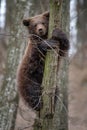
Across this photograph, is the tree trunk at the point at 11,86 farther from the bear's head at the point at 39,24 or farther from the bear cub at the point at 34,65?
the bear cub at the point at 34,65

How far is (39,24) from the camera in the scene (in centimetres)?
911

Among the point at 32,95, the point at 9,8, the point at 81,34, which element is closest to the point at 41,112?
the point at 32,95

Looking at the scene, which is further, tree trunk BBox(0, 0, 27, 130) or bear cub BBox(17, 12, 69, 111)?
tree trunk BBox(0, 0, 27, 130)

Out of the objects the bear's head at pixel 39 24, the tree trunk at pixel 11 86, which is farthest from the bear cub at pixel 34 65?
the tree trunk at pixel 11 86

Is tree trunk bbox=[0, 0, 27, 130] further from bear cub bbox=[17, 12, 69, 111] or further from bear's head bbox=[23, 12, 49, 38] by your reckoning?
bear cub bbox=[17, 12, 69, 111]

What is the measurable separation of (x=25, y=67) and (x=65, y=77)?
160 centimetres

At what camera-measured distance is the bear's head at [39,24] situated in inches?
350

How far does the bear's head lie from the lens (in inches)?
350

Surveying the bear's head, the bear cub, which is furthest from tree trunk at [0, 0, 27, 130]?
the bear cub

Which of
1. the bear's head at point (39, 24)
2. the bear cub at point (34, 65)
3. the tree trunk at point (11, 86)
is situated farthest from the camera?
the tree trunk at point (11, 86)

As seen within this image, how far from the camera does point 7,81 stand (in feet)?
35.4

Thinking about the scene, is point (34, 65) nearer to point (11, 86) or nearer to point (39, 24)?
point (39, 24)

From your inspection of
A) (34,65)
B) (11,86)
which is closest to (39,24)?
(34,65)

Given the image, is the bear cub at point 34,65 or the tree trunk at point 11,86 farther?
the tree trunk at point 11,86
